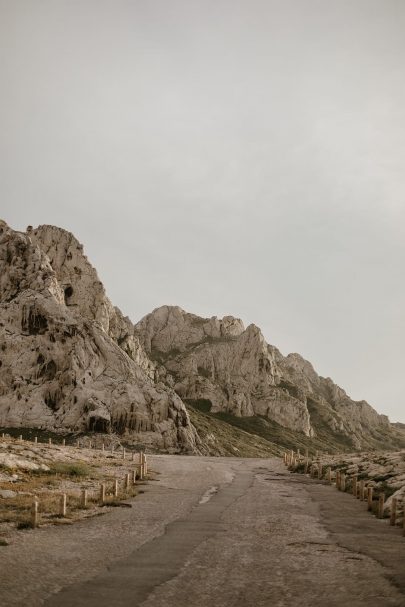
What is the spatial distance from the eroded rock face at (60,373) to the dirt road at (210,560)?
68.5 m

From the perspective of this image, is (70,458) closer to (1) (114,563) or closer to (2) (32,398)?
(1) (114,563)

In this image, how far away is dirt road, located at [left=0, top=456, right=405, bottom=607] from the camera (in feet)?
35.1

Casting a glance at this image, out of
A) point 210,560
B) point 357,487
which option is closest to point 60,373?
point 357,487

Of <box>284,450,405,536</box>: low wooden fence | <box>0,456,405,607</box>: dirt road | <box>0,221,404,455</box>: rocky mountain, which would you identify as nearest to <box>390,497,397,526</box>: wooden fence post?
<box>284,450,405,536</box>: low wooden fence

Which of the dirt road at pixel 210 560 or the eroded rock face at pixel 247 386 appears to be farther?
the eroded rock face at pixel 247 386

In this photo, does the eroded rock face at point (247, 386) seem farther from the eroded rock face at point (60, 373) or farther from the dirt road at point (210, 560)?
the dirt road at point (210, 560)

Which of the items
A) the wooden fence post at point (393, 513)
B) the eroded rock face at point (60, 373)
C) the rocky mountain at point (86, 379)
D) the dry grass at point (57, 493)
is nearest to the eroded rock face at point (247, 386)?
the rocky mountain at point (86, 379)

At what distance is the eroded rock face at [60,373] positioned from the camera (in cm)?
9100

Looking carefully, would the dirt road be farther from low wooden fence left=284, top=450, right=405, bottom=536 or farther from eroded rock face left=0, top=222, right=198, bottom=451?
eroded rock face left=0, top=222, right=198, bottom=451

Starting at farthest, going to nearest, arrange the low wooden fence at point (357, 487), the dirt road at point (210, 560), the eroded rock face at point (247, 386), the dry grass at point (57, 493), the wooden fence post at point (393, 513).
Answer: the eroded rock face at point (247, 386), the low wooden fence at point (357, 487), the wooden fence post at point (393, 513), the dry grass at point (57, 493), the dirt road at point (210, 560)

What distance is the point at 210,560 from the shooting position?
554 inches

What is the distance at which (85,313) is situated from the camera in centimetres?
13250

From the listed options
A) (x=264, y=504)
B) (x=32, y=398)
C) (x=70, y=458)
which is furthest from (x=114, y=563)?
(x=32, y=398)

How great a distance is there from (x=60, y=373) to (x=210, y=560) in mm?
91120
